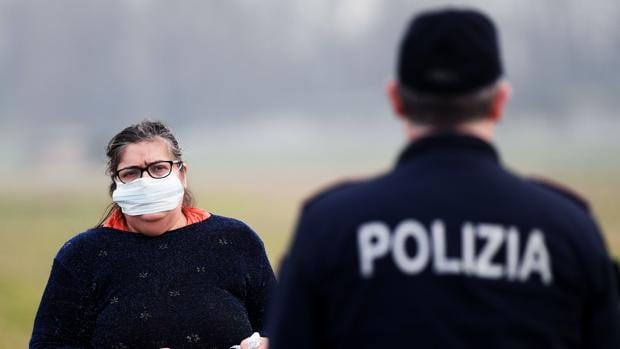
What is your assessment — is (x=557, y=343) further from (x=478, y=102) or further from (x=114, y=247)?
(x=114, y=247)

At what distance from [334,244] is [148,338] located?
1682mm

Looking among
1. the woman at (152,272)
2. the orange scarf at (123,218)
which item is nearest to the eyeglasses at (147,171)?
the woman at (152,272)

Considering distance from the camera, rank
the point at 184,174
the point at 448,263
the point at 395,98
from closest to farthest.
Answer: the point at 448,263
the point at 395,98
the point at 184,174

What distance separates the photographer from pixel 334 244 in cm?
182

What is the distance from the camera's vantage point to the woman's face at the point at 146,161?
11.4ft

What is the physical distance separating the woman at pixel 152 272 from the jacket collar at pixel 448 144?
1.63 metres

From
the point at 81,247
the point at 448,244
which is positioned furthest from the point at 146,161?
the point at 448,244

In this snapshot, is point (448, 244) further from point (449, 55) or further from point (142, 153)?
point (142, 153)

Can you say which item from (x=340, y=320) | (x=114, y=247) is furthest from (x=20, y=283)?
(x=340, y=320)

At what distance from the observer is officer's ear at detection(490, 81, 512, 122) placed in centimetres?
188

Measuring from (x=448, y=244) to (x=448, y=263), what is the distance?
33 mm

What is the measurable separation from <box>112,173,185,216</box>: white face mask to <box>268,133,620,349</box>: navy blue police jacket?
5.28 feet

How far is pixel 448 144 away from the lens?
1852 mm

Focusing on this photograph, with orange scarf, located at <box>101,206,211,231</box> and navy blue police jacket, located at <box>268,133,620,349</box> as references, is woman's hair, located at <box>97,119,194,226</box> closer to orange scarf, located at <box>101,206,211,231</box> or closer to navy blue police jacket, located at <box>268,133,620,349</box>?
orange scarf, located at <box>101,206,211,231</box>
